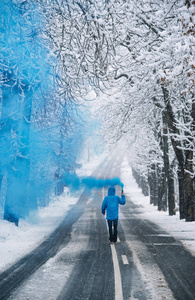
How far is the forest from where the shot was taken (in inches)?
272

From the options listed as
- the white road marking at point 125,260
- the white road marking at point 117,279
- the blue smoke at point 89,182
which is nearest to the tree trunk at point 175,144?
the white road marking at point 125,260

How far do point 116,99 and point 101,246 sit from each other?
10.9m

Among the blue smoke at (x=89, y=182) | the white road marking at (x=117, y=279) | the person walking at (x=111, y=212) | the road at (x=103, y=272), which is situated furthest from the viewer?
the blue smoke at (x=89, y=182)

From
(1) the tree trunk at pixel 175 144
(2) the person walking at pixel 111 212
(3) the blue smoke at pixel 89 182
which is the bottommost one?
(3) the blue smoke at pixel 89 182

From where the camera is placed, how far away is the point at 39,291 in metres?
5.72

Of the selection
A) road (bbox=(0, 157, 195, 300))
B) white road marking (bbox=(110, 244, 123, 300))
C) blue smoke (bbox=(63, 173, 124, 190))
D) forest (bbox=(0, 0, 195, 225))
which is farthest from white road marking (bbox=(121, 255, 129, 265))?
blue smoke (bbox=(63, 173, 124, 190))

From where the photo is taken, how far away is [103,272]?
6867 mm

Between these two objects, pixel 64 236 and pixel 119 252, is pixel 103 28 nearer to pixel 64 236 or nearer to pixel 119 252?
pixel 119 252

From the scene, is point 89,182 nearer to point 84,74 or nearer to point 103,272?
point 84,74

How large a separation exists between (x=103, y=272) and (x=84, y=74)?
4.73 metres

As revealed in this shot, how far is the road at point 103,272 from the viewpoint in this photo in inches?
218

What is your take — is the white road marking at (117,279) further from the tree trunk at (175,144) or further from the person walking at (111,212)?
the tree trunk at (175,144)

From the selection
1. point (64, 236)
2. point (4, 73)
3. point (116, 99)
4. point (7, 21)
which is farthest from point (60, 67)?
point (116, 99)

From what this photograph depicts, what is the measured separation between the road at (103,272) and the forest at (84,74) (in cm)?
394
